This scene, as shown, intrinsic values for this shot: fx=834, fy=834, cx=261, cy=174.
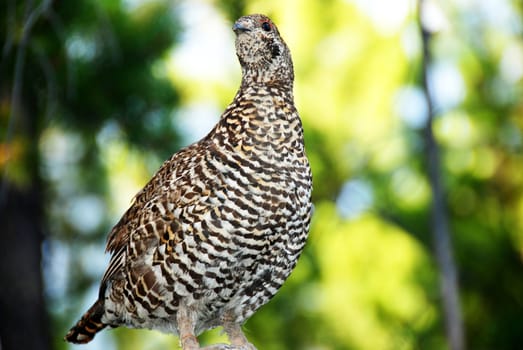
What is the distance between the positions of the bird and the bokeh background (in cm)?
285

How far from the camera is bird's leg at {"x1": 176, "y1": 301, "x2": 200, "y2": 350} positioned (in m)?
→ 3.53

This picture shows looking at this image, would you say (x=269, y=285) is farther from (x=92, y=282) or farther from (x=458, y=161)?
(x=92, y=282)

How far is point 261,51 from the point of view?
3.46 metres

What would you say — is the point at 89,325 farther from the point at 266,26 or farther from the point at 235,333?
the point at 266,26

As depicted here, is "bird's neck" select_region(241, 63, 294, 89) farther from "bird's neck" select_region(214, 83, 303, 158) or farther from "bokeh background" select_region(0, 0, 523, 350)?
"bokeh background" select_region(0, 0, 523, 350)

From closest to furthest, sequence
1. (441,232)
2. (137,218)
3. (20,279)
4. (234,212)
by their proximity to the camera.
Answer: (234,212), (137,218), (441,232), (20,279)

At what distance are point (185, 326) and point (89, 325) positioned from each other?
2.42 feet

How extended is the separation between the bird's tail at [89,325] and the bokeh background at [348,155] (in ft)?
7.63

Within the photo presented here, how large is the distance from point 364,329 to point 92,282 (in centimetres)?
431

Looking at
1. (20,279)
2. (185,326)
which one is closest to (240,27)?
(185,326)

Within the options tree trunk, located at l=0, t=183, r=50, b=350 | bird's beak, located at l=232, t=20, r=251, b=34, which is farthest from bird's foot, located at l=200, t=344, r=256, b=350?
tree trunk, located at l=0, t=183, r=50, b=350

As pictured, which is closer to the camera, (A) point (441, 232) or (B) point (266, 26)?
(B) point (266, 26)

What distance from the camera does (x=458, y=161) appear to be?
338 inches

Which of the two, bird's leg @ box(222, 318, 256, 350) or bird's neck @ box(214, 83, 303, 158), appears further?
bird's leg @ box(222, 318, 256, 350)
